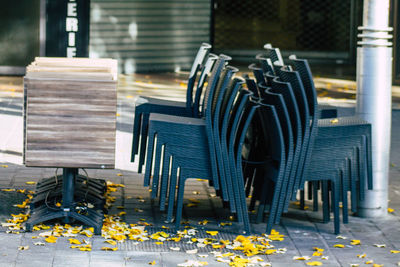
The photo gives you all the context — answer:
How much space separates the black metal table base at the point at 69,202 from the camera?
18.9 ft

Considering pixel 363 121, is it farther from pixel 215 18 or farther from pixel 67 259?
pixel 215 18

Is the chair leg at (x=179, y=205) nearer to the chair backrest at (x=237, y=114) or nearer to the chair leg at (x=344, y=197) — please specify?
the chair backrest at (x=237, y=114)

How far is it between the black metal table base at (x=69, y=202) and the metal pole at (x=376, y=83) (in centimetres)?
201

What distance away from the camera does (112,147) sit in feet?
18.4

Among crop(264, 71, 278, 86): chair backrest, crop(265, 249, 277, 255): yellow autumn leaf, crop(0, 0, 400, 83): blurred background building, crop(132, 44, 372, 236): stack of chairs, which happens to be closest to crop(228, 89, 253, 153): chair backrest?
crop(132, 44, 372, 236): stack of chairs

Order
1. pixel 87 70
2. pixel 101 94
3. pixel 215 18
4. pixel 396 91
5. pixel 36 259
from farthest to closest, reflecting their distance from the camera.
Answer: pixel 215 18, pixel 396 91, pixel 87 70, pixel 101 94, pixel 36 259

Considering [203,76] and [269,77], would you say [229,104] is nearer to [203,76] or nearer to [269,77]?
[269,77]

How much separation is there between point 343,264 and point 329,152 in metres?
0.93

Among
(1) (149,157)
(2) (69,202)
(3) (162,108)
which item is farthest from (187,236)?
(3) (162,108)

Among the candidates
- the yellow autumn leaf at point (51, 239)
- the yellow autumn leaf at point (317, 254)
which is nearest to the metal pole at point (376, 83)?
the yellow autumn leaf at point (317, 254)

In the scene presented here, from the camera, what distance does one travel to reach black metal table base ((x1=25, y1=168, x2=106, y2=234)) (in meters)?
5.77

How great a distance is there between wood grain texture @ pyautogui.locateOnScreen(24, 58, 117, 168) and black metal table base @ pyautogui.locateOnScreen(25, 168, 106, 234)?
0.94 feet

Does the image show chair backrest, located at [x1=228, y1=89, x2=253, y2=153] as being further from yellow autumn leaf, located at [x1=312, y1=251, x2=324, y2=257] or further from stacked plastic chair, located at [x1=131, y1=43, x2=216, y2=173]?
yellow autumn leaf, located at [x1=312, y1=251, x2=324, y2=257]

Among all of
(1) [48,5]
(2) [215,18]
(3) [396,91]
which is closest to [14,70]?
(1) [48,5]
